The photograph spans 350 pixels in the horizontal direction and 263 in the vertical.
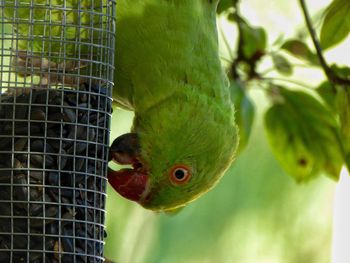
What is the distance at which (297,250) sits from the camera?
11.2 metres

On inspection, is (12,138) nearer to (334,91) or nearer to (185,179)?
(185,179)

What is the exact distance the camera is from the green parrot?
4.96 m

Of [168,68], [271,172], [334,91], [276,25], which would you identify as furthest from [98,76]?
[271,172]

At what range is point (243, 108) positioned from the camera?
5773mm

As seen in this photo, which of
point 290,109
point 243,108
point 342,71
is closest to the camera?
point 342,71

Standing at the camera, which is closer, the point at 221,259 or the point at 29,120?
the point at 29,120

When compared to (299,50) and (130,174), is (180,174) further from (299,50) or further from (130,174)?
(299,50)

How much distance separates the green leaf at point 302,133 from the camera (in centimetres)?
588

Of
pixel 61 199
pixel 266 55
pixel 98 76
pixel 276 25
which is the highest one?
pixel 276 25

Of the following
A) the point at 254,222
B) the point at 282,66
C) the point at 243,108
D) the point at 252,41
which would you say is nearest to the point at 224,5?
the point at 252,41

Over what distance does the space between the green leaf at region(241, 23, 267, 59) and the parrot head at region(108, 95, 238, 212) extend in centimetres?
106

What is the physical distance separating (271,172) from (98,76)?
6.73 meters

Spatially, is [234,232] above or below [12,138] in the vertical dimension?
above

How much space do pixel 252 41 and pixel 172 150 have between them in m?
1.35
